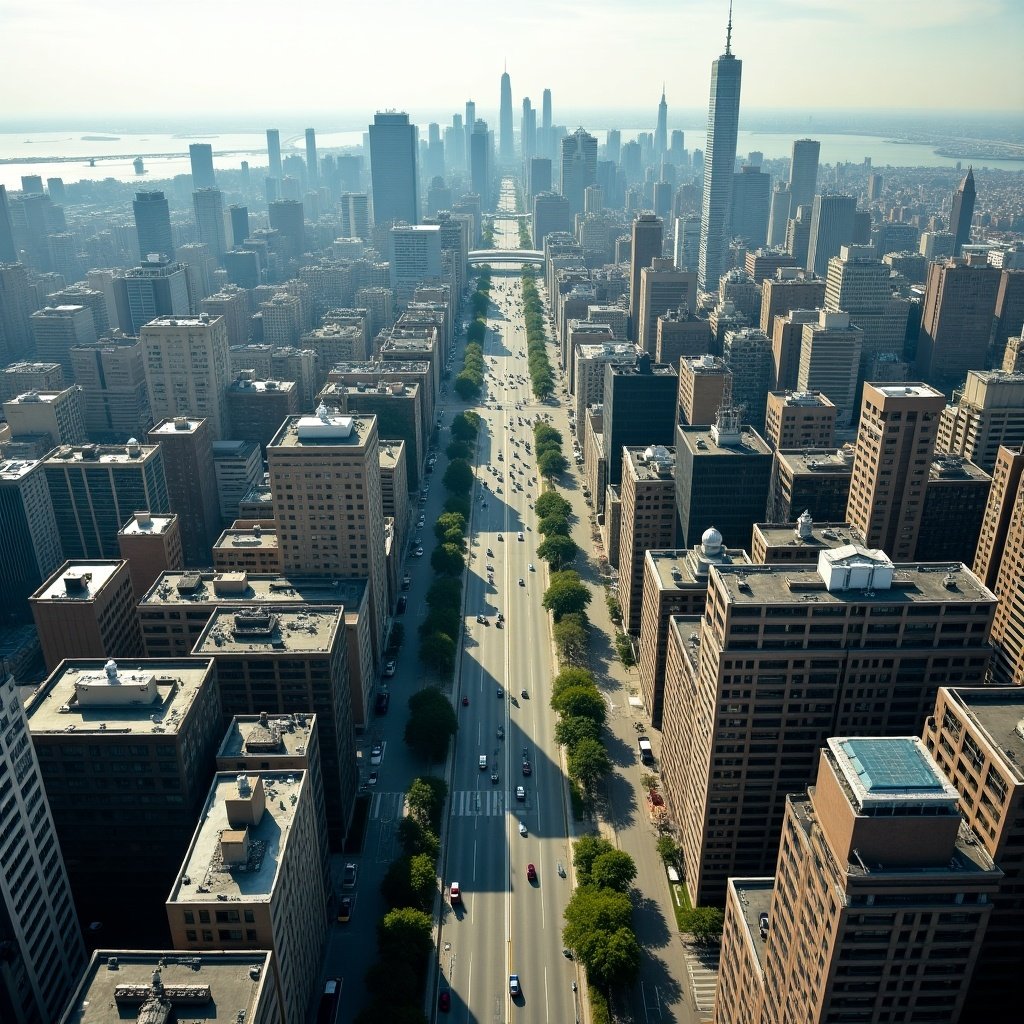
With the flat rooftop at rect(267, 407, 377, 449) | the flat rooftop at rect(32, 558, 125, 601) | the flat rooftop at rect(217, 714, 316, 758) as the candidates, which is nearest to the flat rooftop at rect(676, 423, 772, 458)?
the flat rooftop at rect(267, 407, 377, 449)

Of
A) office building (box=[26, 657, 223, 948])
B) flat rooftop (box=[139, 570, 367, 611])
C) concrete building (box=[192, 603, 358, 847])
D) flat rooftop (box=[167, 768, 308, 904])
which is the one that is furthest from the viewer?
flat rooftop (box=[139, 570, 367, 611])

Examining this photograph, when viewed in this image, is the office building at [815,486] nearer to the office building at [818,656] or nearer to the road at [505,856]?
the road at [505,856]

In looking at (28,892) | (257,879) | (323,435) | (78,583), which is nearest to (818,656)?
(257,879)

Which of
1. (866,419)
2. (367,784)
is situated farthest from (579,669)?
(866,419)

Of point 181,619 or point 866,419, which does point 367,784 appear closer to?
point 181,619

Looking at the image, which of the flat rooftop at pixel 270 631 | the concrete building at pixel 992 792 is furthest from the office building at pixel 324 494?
the concrete building at pixel 992 792

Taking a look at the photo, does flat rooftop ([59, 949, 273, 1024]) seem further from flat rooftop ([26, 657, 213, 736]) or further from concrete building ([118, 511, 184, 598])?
concrete building ([118, 511, 184, 598])
